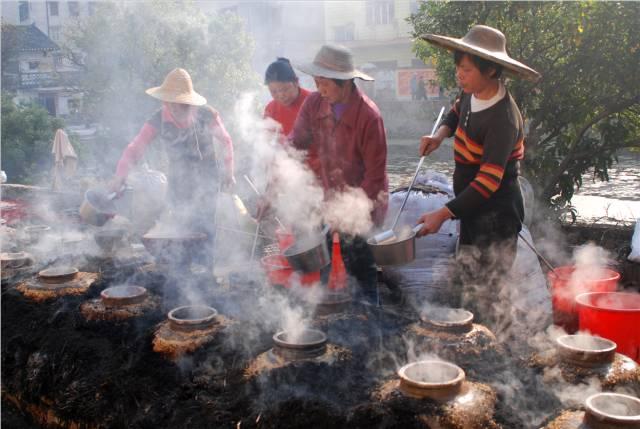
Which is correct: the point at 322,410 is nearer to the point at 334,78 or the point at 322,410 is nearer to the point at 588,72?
the point at 334,78

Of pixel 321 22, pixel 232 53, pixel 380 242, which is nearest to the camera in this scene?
pixel 380 242

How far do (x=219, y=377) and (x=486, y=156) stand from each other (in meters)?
1.86

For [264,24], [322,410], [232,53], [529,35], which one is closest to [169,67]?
[232,53]

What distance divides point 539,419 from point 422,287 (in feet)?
7.94

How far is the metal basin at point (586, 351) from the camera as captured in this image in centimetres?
291

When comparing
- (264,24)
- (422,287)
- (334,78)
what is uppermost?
(264,24)

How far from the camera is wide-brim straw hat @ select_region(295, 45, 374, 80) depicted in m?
4.25

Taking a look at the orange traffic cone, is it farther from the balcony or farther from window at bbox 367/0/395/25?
window at bbox 367/0/395/25

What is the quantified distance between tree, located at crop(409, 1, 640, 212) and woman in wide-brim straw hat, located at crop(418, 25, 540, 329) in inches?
140

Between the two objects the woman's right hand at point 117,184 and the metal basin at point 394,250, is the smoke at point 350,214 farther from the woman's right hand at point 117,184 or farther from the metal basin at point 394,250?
the woman's right hand at point 117,184

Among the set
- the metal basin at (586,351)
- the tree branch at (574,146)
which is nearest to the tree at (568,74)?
the tree branch at (574,146)

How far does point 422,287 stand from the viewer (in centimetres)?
508

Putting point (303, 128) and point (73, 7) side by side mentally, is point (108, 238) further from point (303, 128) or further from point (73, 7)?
point (73, 7)

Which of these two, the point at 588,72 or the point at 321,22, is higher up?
the point at 321,22
